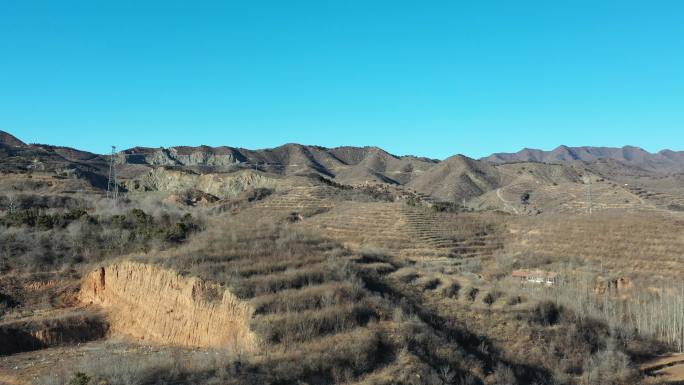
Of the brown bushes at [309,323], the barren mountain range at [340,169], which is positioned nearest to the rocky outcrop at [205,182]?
the barren mountain range at [340,169]

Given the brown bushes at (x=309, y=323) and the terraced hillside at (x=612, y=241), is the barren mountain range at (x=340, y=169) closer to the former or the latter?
the terraced hillside at (x=612, y=241)

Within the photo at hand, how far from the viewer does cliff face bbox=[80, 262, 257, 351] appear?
13.3 metres

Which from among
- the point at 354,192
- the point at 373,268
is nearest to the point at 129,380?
the point at 373,268

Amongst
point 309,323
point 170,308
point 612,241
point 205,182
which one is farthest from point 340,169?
point 309,323

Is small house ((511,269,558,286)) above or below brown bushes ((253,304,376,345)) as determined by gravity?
below

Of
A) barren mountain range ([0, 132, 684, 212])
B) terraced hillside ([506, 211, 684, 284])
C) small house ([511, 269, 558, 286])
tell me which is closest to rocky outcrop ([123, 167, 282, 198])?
barren mountain range ([0, 132, 684, 212])

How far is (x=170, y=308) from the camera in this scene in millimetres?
14836

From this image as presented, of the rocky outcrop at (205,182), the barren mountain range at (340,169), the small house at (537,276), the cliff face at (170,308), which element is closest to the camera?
the cliff face at (170,308)

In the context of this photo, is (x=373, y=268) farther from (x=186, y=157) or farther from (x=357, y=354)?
(x=186, y=157)

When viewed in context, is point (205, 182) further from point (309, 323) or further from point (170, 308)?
point (309, 323)

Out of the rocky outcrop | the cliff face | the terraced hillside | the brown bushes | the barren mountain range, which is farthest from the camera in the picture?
the barren mountain range

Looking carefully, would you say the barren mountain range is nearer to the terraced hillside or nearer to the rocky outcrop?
the rocky outcrop

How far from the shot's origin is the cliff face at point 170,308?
1329 cm

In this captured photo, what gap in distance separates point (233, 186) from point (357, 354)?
224ft
